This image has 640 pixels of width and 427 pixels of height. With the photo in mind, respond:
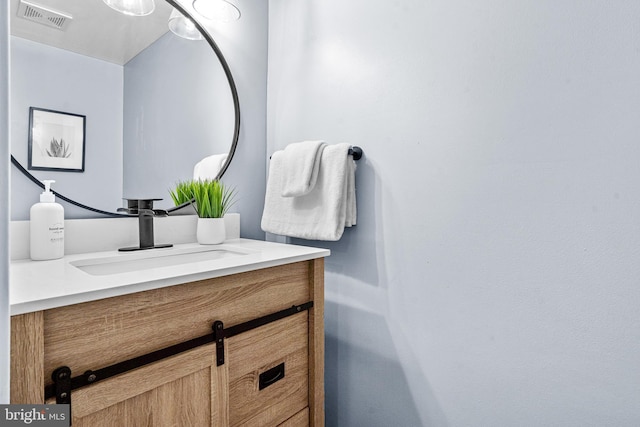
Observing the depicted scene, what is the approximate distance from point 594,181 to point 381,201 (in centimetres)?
59

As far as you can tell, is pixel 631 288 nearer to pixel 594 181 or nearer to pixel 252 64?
pixel 594 181

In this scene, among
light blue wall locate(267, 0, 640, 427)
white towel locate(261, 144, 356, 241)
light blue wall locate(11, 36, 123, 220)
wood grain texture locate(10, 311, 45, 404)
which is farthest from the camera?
white towel locate(261, 144, 356, 241)

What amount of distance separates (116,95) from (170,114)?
0.18m

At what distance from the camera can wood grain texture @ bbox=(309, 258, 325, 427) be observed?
1063mm

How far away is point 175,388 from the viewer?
2.39 feet

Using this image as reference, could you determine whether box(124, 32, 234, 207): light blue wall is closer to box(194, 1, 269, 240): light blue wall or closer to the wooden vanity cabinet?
box(194, 1, 269, 240): light blue wall

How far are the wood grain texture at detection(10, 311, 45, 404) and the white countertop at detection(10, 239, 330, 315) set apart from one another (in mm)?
20

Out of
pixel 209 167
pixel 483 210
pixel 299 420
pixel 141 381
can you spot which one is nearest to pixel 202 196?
pixel 209 167

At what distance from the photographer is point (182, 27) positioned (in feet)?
4.17

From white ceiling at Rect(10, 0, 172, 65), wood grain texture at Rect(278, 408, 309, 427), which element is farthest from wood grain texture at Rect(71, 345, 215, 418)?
white ceiling at Rect(10, 0, 172, 65)

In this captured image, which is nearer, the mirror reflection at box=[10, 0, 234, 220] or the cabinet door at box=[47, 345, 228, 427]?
the cabinet door at box=[47, 345, 228, 427]

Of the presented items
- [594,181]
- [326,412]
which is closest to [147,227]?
[326,412]

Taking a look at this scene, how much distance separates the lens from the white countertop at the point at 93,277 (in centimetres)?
57

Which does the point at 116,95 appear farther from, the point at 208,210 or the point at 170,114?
the point at 208,210
